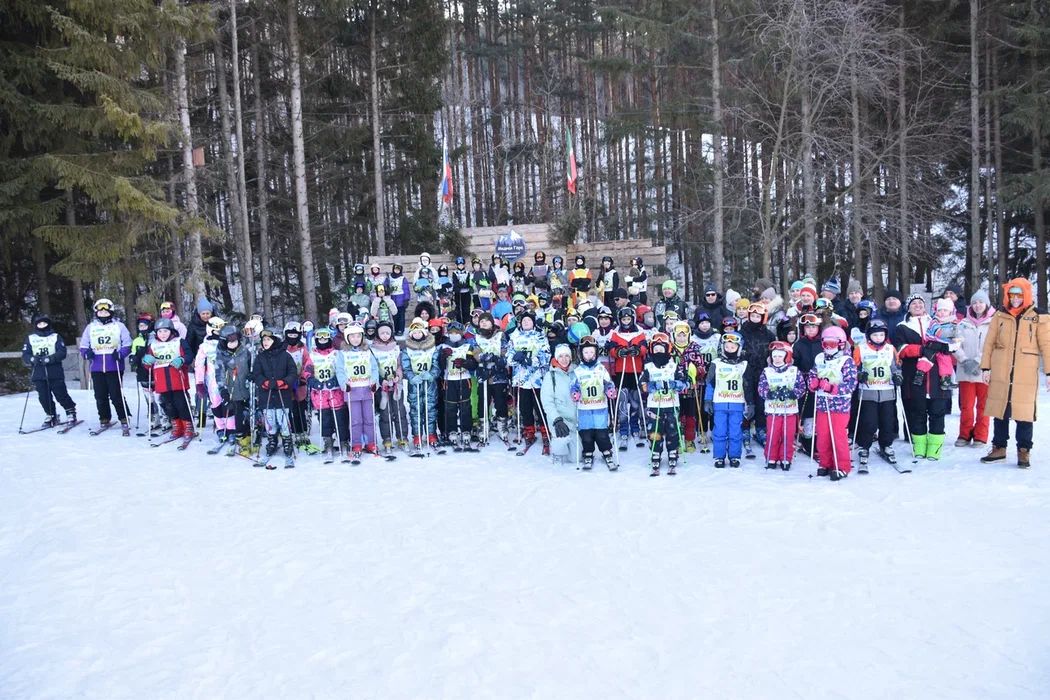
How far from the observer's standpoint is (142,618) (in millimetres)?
5281

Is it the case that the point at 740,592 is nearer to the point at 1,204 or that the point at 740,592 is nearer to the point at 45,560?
the point at 45,560

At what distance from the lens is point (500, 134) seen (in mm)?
33656

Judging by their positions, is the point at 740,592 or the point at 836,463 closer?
the point at 740,592

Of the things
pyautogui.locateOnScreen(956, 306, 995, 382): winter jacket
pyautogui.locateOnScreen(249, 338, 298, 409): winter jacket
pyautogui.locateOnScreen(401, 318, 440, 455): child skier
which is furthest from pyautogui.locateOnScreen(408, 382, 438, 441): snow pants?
pyautogui.locateOnScreen(956, 306, 995, 382): winter jacket

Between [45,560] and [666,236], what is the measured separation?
28009 mm

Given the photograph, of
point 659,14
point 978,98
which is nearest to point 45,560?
point 659,14

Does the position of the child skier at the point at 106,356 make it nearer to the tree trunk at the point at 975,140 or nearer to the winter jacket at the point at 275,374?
the winter jacket at the point at 275,374

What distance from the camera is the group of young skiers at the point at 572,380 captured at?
8.45m

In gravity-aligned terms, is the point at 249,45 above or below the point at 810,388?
above

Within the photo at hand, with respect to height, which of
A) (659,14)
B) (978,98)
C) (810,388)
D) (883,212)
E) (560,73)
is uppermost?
(560,73)

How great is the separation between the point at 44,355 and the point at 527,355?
7.49 metres

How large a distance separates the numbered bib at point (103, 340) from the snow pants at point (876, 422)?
1033 cm

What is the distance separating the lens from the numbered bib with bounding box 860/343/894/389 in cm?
822

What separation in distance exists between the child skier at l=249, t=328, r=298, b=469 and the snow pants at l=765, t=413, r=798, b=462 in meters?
5.81
